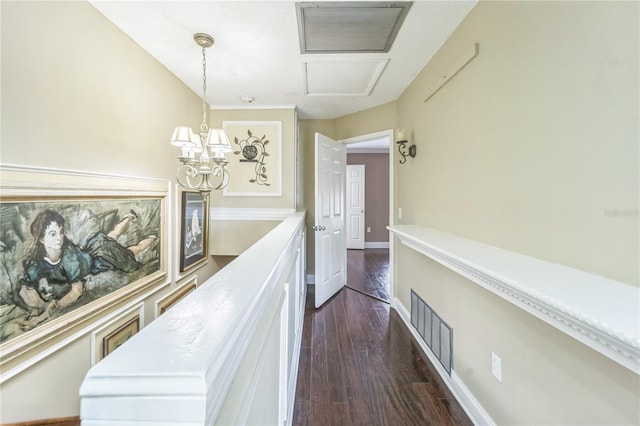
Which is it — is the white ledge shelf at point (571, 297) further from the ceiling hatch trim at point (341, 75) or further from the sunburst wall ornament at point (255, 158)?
the sunburst wall ornament at point (255, 158)

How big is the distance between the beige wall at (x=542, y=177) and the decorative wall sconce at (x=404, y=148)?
58 cm

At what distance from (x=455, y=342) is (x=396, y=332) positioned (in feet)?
2.78

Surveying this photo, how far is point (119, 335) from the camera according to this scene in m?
1.82

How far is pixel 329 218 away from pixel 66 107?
2467mm

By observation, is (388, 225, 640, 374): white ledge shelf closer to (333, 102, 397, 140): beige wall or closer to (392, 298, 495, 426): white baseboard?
(392, 298, 495, 426): white baseboard

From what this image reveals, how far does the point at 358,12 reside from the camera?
1.59 m

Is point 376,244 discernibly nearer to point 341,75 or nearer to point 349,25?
point 341,75

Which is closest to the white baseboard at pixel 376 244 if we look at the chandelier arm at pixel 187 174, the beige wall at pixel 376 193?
the beige wall at pixel 376 193

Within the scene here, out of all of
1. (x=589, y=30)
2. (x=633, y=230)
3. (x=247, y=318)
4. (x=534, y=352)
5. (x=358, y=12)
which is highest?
(x=358, y=12)

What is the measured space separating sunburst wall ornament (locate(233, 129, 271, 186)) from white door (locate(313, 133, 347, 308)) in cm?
69

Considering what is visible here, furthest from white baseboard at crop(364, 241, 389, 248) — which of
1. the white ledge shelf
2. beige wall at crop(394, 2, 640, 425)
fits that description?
the white ledge shelf

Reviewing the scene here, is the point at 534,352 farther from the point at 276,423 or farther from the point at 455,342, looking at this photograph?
the point at 276,423

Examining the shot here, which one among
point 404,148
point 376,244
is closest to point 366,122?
point 404,148

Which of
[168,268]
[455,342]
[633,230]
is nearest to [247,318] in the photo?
[633,230]
